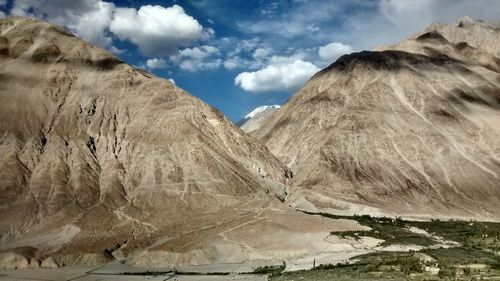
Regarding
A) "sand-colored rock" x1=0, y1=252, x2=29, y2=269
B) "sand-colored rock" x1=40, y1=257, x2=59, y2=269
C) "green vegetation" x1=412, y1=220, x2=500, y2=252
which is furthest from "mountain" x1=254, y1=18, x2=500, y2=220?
"sand-colored rock" x1=0, y1=252, x2=29, y2=269

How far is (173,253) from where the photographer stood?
73.1 metres

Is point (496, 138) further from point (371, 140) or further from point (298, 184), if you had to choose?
point (298, 184)

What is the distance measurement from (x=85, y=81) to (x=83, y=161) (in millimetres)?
26112

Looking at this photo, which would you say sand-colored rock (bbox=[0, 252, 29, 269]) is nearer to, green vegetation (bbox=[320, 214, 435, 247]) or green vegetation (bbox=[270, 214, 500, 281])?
green vegetation (bbox=[270, 214, 500, 281])

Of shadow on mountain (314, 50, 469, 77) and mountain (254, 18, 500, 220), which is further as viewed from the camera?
shadow on mountain (314, 50, 469, 77)

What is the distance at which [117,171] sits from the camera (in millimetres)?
106625

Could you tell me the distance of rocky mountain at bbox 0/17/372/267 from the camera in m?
79.6

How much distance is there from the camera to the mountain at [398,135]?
12125 centimetres

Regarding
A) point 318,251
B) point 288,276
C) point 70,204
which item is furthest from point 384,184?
point 288,276

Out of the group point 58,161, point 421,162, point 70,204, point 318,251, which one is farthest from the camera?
point 421,162

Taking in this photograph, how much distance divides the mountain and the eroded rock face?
1639 centimetres

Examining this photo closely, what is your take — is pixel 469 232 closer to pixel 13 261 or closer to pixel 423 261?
pixel 423 261

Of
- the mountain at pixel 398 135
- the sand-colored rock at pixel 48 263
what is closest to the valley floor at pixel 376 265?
the sand-colored rock at pixel 48 263

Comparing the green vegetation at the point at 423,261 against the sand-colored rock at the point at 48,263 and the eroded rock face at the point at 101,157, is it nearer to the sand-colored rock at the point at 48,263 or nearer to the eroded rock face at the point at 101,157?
the eroded rock face at the point at 101,157
